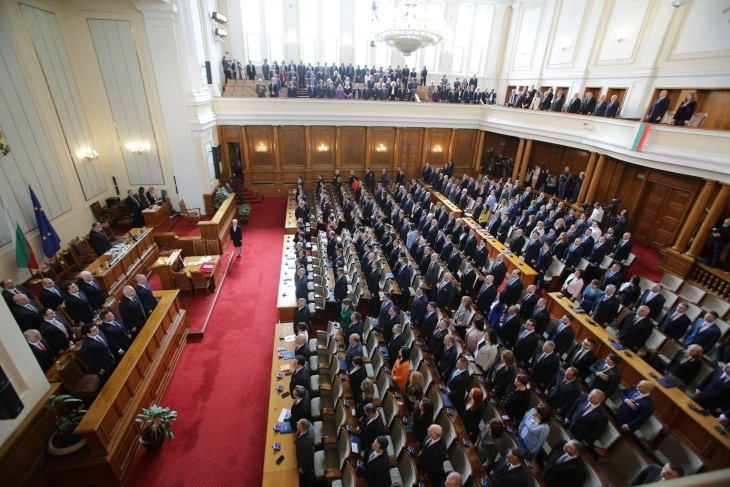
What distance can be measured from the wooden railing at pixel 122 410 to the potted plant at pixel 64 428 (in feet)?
0.39

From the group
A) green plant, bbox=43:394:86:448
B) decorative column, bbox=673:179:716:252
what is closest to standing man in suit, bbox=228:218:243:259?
green plant, bbox=43:394:86:448

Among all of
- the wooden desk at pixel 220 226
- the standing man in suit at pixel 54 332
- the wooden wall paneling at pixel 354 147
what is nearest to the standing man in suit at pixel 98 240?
the wooden desk at pixel 220 226

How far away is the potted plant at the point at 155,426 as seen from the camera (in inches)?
205

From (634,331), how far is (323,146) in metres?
14.3

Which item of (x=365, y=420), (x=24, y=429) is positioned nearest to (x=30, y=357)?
(x=24, y=429)

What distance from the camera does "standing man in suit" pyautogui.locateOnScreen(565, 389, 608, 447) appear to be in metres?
4.63

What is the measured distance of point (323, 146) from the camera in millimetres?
17266

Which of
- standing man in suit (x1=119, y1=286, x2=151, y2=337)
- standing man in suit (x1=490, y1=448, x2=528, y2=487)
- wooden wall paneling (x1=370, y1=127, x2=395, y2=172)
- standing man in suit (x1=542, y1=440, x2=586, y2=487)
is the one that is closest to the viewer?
standing man in suit (x1=490, y1=448, x2=528, y2=487)

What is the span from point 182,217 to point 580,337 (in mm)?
12611

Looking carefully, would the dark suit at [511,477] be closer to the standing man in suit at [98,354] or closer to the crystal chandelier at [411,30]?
the standing man in suit at [98,354]

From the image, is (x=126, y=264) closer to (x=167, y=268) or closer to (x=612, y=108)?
(x=167, y=268)

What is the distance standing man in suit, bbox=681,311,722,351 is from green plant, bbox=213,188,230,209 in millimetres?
13407

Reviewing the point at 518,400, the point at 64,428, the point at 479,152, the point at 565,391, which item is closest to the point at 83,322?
the point at 64,428

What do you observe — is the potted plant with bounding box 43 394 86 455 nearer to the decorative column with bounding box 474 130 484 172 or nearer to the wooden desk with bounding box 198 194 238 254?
the wooden desk with bounding box 198 194 238 254
